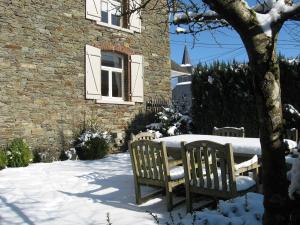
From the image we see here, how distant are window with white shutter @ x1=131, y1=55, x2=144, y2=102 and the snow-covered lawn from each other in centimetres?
374

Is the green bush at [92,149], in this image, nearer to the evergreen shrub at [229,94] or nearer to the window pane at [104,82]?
the window pane at [104,82]

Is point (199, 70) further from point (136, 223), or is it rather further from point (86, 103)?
point (136, 223)

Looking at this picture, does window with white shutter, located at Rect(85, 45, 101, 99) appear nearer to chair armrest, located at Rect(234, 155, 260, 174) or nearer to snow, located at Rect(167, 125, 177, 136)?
snow, located at Rect(167, 125, 177, 136)

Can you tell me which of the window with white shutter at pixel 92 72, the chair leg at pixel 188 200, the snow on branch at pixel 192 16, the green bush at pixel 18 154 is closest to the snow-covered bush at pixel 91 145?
the window with white shutter at pixel 92 72

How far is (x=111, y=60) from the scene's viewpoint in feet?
37.0

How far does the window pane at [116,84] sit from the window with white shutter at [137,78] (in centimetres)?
36

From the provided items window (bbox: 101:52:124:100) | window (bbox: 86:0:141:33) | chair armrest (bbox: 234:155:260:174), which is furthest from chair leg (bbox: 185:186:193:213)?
window (bbox: 86:0:141:33)

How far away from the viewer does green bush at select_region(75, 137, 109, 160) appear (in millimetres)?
9547

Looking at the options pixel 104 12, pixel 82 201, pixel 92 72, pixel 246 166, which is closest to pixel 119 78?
pixel 92 72

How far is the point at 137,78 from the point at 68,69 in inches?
90.0

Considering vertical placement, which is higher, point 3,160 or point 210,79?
point 210,79

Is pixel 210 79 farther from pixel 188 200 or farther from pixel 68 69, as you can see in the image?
pixel 188 200

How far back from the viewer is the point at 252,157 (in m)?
4.68

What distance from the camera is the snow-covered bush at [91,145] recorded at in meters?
9.55
